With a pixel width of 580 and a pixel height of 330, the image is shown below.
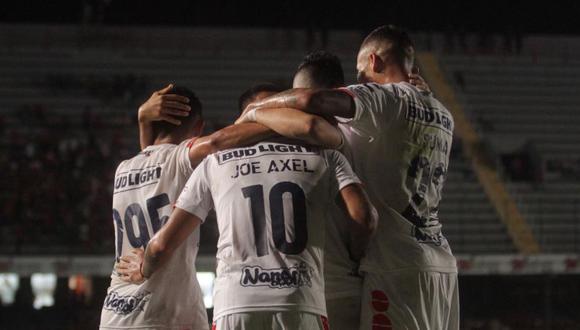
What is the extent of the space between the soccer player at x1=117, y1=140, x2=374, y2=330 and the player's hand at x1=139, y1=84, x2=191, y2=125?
2.32ft

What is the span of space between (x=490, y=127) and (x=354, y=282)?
15142mm

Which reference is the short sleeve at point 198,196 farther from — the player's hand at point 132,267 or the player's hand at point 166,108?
the player's hand at point 166,108

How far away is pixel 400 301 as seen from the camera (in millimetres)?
3467

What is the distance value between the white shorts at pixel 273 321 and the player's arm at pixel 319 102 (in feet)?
2.47

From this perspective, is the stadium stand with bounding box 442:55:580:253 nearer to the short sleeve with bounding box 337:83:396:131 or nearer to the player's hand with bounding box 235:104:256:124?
the short sleeve with bounding box 337:83:396:131

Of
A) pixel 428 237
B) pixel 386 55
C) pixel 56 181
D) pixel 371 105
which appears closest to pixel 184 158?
pixel 371 105

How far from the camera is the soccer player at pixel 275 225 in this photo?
3.05m

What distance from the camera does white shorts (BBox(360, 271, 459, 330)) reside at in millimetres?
3455

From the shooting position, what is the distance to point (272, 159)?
10.4ft

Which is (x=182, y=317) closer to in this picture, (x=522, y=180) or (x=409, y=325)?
(x=409, y=325)

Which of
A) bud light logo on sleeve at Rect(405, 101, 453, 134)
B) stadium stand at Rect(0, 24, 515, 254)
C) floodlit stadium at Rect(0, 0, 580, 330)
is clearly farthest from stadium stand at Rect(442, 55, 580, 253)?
bud light logo on sleeve at Rect(405, 101, 453, 134)

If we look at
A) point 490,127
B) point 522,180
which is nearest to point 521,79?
point 490,127

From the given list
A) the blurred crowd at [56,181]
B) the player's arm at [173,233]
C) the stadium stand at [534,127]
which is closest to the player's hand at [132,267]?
the player's arm at [173,233]

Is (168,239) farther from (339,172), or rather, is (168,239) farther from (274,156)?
(339,172)
